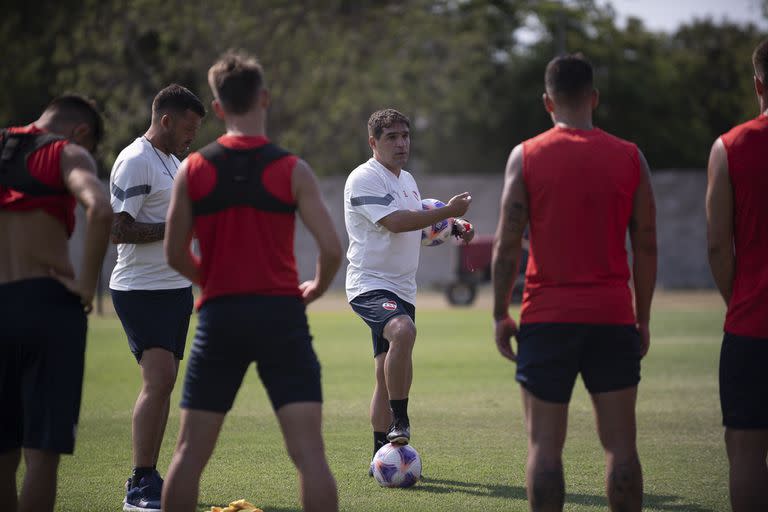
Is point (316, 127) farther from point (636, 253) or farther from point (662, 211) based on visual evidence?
point (636, 253)

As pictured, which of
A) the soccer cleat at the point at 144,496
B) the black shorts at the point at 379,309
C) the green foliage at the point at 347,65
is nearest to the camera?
the soccer cleat at the point at 144,496

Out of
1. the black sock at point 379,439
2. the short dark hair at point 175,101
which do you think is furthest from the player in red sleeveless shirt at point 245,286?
the black sock at point 379,439

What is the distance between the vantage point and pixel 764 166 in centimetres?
502

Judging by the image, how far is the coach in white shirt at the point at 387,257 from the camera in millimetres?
7598

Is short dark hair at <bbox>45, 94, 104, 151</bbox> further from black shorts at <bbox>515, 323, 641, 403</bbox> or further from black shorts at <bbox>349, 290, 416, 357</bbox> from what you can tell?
black shorts at <bbox>349, 290, 416, 357</bbox>

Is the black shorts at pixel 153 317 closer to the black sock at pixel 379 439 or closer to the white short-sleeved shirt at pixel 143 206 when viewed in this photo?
the white short-sleeved shirt at pixel 143 206

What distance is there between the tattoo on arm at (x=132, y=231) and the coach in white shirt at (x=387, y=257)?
5.40ft

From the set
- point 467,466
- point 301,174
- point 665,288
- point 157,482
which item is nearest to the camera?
point 301,174

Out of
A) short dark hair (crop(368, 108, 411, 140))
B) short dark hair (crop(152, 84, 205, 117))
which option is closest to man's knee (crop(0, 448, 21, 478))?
short dark hair (crop(152, 84, 205, 117))

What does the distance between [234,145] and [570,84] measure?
1.65 m

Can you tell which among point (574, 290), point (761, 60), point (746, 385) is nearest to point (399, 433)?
point (574, 290)

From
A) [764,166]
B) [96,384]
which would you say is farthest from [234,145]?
[96,384]

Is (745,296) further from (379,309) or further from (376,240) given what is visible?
(376,240)

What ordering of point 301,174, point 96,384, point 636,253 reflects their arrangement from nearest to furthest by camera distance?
point 301,174, point 636,253, point 96,384
